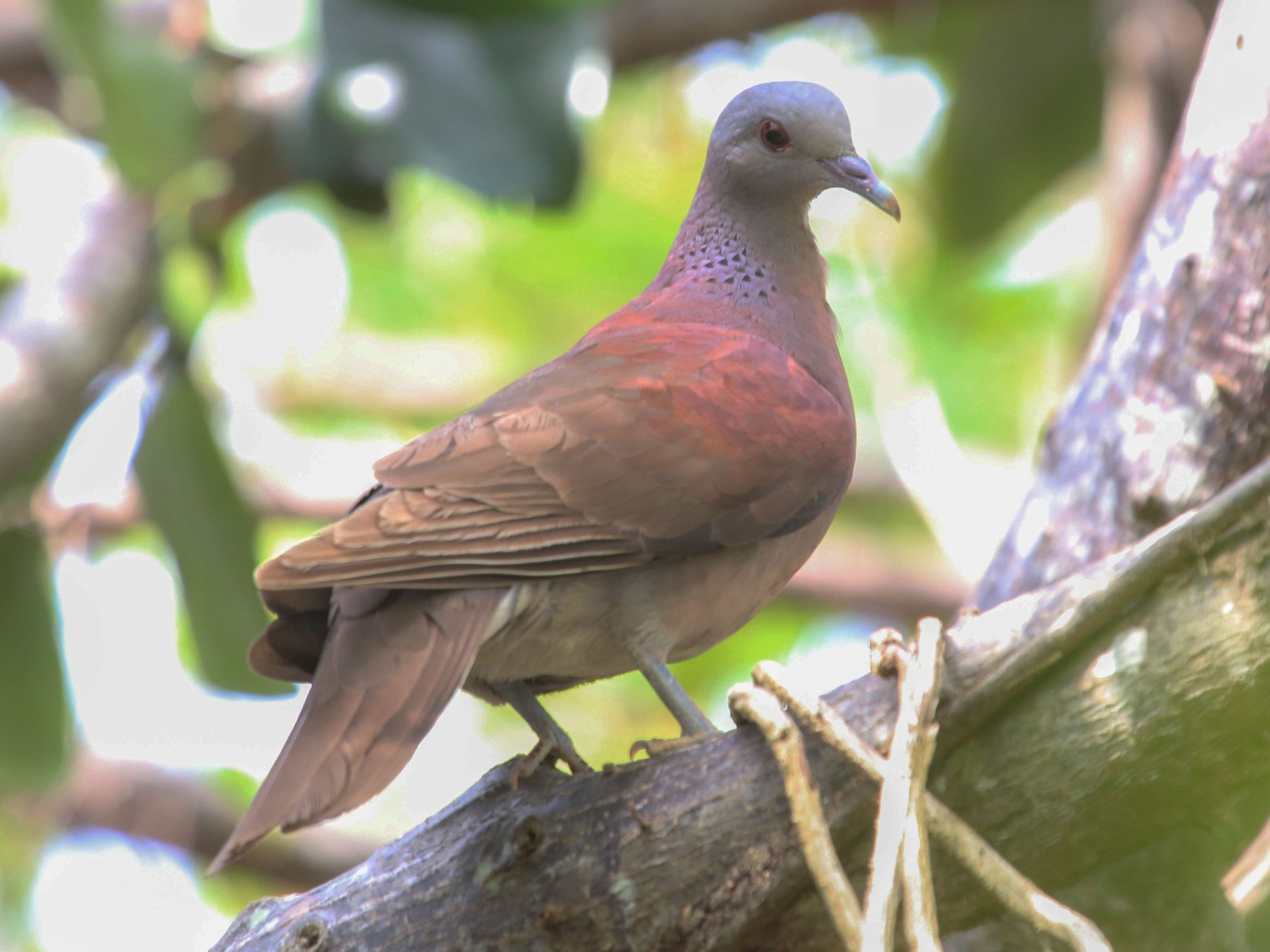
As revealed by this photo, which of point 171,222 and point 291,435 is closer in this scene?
point 171,222

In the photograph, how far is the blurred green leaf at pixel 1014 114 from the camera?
5371mm

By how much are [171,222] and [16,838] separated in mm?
2753

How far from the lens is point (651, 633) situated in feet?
7.77

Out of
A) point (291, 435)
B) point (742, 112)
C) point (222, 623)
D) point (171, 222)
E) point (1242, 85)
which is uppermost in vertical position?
point (291, 435)

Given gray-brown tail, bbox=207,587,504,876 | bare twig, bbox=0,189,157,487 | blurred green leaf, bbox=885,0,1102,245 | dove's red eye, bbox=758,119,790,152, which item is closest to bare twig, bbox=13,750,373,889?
bare twig, bbox=0,189,157,487

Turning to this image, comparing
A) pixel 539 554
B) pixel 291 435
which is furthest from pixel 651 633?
pixel 291 435

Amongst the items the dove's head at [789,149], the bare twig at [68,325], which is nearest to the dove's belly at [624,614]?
the dove's head at [789,149]

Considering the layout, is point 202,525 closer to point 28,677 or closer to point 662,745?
point 28,677

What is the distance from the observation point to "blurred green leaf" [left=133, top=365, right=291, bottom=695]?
4.01 meters

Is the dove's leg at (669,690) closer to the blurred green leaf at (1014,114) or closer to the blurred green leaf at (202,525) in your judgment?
the blurred green leaf at (202,525)

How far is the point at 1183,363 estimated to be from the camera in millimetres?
2857

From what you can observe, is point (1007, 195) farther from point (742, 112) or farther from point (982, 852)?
point (982, 852)

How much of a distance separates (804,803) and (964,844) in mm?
212

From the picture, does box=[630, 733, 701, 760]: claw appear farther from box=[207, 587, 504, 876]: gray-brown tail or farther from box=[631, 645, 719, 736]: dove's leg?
box=[207, 587, 504, 876]: gray-brown tail
